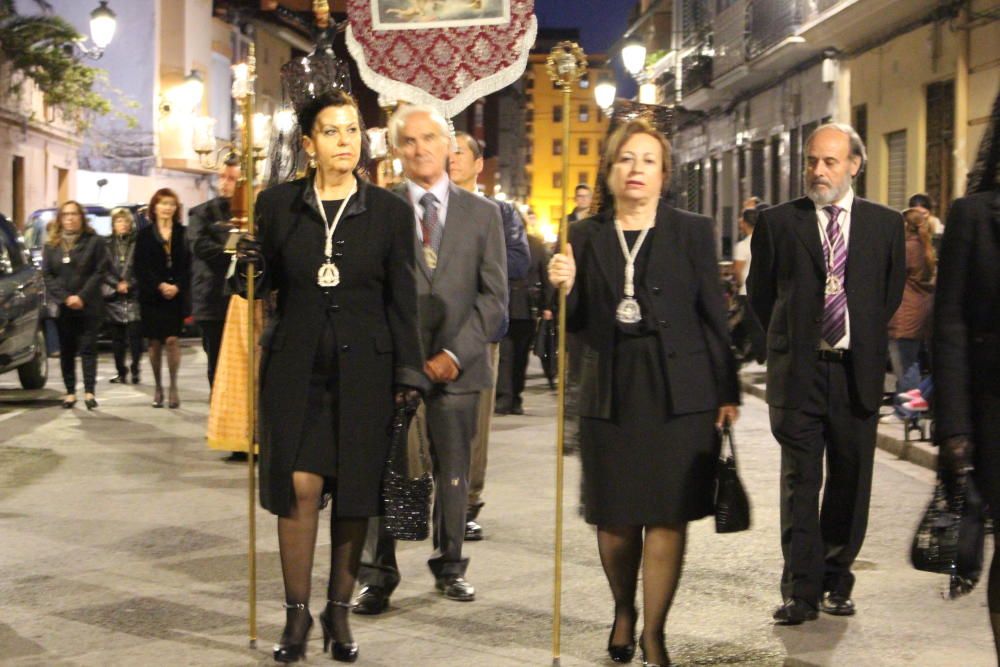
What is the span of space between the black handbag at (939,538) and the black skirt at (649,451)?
3.64 feet

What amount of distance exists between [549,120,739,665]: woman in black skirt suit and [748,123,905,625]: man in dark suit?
1.04 metres

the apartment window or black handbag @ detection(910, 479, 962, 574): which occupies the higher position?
the apartment window

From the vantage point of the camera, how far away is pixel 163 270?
1573cm

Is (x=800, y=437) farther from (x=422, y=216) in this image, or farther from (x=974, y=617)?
(x=422, y=216)

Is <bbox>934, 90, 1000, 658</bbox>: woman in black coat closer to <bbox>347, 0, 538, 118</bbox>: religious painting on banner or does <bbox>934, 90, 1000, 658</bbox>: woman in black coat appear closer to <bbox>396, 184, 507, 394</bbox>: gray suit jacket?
<bbox>396, 184, 507, 394</bbox>: gray suit jacket

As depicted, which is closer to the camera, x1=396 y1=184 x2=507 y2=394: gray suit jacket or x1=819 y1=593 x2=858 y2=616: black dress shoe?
x1=819 y1=593 x2=858 y2=616: black dress shoe

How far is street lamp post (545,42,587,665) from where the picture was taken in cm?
614

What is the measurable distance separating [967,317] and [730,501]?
4.06 ft

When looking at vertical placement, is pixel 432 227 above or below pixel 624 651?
above

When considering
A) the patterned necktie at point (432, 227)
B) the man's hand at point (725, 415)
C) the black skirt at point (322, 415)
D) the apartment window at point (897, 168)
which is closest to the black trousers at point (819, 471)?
the man's hand at point (725, 415)

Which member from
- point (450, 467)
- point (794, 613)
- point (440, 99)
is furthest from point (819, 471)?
point (440, 99)

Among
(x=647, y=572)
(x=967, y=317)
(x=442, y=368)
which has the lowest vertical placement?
(x=647, y=572)

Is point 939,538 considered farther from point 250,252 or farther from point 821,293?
point 250,252

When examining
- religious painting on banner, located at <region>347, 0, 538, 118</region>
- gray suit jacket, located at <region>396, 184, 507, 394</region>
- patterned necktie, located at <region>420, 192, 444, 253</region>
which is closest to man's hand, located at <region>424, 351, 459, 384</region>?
gray suit jacket, located at <region>396, 184, 507, 394</region>
